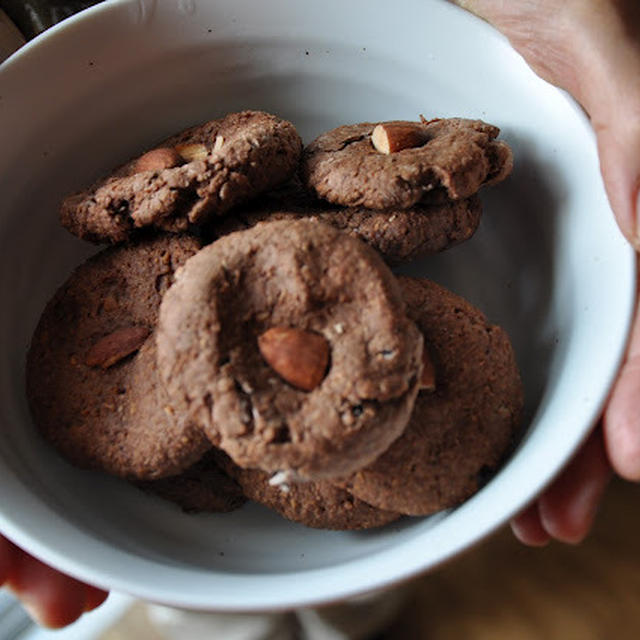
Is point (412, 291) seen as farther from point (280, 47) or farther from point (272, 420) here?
point (280, 47)

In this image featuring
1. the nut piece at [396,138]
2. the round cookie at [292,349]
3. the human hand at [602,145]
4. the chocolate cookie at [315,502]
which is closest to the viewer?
the round cookie at [292,349]

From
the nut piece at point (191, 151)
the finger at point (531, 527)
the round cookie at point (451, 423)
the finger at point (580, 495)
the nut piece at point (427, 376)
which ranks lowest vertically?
the finger at point (531, 527)

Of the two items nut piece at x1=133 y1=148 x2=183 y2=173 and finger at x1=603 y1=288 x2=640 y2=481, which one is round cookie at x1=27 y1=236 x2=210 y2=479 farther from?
finger at x1=603 y1=288 x2=640 y2=481

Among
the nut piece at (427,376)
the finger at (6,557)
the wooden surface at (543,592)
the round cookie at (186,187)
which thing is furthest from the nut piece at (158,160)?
the wooden surface at (543,592)

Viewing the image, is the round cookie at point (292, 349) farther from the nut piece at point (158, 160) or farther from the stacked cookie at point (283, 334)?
the nut piece at point (158, 160)

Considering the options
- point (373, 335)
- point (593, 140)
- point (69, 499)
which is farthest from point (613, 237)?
point (69, 499)

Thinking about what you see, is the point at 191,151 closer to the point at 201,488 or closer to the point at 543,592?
the point at 201,488
